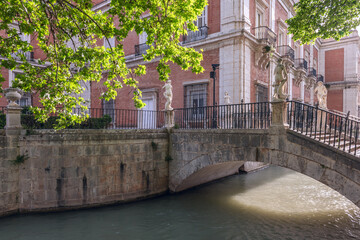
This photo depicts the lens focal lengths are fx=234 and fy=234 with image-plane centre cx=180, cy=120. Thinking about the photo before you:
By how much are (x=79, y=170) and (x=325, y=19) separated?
9.60 m

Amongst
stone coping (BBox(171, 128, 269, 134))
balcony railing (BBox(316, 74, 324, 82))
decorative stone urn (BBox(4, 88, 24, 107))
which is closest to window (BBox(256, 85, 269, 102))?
stone coping (BBox(171, 128, 269, 134))

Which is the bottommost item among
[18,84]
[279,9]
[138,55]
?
[18,84]

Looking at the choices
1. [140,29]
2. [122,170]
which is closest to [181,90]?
[122,170]

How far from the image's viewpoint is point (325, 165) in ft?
18.3

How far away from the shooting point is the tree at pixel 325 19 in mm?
7238

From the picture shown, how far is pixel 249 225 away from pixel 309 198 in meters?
3.75

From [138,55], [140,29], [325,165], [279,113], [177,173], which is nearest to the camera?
[140,29]

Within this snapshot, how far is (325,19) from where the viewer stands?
25.3ft

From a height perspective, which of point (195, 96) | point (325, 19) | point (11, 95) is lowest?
point (11, 95)

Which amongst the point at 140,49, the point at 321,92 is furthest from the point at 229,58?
the point at 140,49

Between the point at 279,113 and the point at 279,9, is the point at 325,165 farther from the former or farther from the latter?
the point at 279,9

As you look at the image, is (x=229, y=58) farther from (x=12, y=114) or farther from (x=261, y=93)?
(x=12, y=114)

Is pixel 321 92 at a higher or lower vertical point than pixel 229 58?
lower

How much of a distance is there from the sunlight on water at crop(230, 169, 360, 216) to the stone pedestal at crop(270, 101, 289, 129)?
3.16 meters
